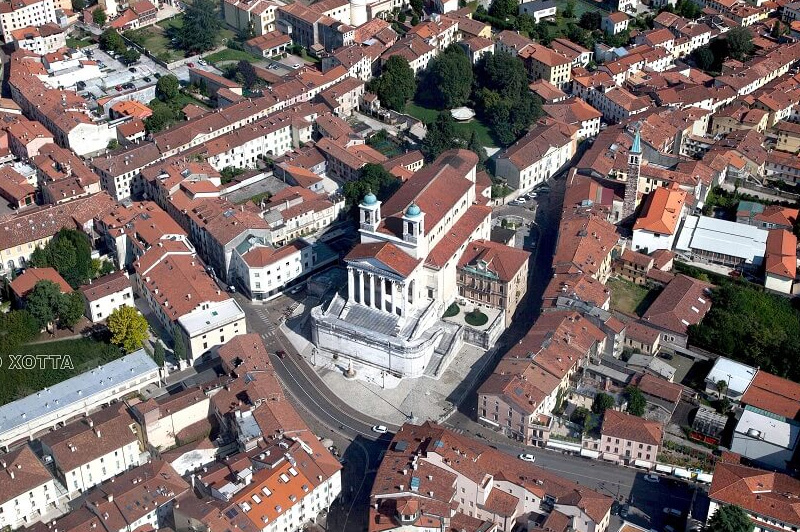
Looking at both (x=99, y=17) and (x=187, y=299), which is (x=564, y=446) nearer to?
(x=187, y=299)

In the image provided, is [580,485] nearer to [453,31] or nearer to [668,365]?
[668,365]

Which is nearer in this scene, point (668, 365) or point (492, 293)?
point (668, 365)

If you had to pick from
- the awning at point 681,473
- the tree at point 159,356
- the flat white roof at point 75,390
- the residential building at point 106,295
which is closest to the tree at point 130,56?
the residential building at point 106,295

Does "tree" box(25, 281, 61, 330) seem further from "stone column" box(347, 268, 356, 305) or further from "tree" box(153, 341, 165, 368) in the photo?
"stone column" box(347, 268, 356, 305)

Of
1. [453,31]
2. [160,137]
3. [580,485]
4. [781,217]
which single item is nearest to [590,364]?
[580,485]

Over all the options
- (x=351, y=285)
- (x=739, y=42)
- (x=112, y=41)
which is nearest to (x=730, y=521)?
(x=351, y=285)

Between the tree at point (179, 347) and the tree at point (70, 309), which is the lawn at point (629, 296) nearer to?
the tree at point (179, 347)

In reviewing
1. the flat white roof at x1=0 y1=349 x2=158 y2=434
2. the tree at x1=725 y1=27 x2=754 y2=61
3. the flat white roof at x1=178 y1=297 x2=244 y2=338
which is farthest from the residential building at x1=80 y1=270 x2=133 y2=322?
the tree at x1=725 y1=27 x2=754 y2=61
